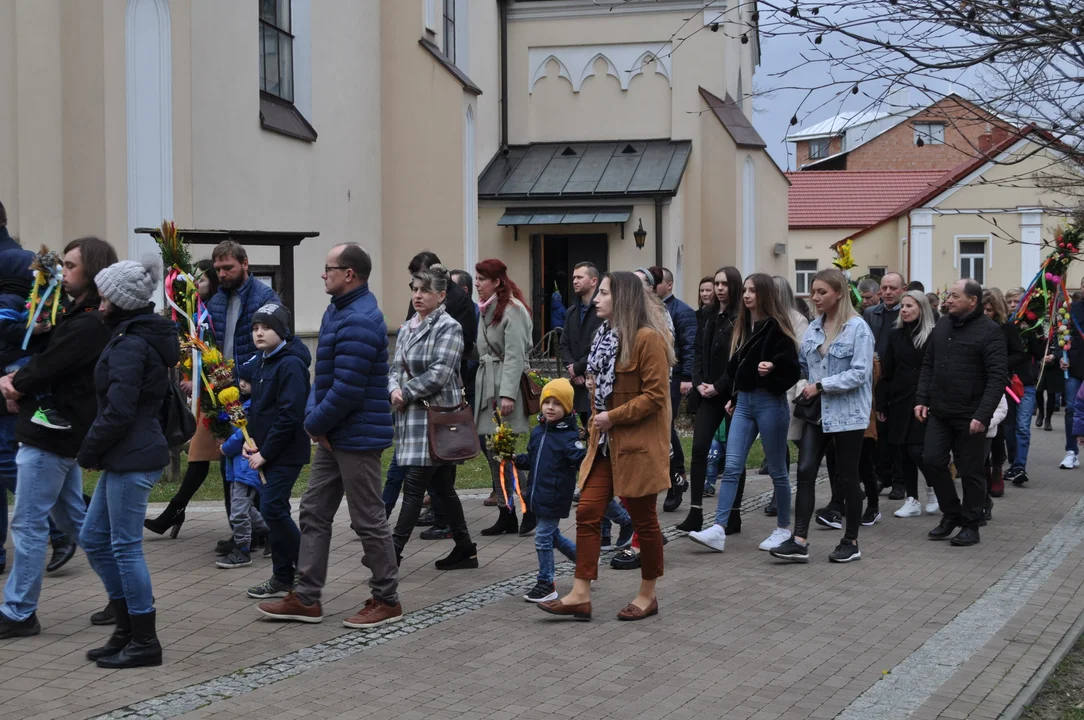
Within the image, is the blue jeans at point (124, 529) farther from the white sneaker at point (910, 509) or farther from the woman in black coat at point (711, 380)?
the white sneaker at point (910, 509)

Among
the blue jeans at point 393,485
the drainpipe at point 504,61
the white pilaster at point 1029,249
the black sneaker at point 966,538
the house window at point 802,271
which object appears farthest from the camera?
the house window at point 802,271

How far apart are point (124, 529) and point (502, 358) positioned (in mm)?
4036

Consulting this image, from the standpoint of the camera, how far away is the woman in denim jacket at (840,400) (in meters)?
8.48

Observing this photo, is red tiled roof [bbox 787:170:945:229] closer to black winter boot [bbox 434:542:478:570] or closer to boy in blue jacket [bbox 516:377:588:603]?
black winter boot [bbox 434:542:478:570]

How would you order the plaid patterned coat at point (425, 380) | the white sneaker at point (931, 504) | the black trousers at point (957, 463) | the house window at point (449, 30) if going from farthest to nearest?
the house window at point (449, 30) < the white sneaker at point (931, 504) < the black trousers at point (957, 463) < the plaid patterned coat at point (425, 380)

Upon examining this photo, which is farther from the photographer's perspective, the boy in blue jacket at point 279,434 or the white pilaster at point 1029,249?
the white pilaster at point 1029,249

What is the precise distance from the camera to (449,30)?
25.0 metres

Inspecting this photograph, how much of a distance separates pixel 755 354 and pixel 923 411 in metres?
1.80

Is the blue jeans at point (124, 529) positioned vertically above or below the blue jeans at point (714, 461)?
above

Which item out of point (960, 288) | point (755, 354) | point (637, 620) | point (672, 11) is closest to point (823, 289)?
point (755, 354)

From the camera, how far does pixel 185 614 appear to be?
6840 mm

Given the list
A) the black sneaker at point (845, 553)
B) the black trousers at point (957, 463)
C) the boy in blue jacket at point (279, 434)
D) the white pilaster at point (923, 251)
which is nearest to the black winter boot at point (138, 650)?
the boy in blue jacket at point (279, 434)

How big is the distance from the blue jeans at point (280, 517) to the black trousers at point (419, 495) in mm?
641

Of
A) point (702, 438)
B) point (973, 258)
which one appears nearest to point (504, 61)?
point (702, 438)
